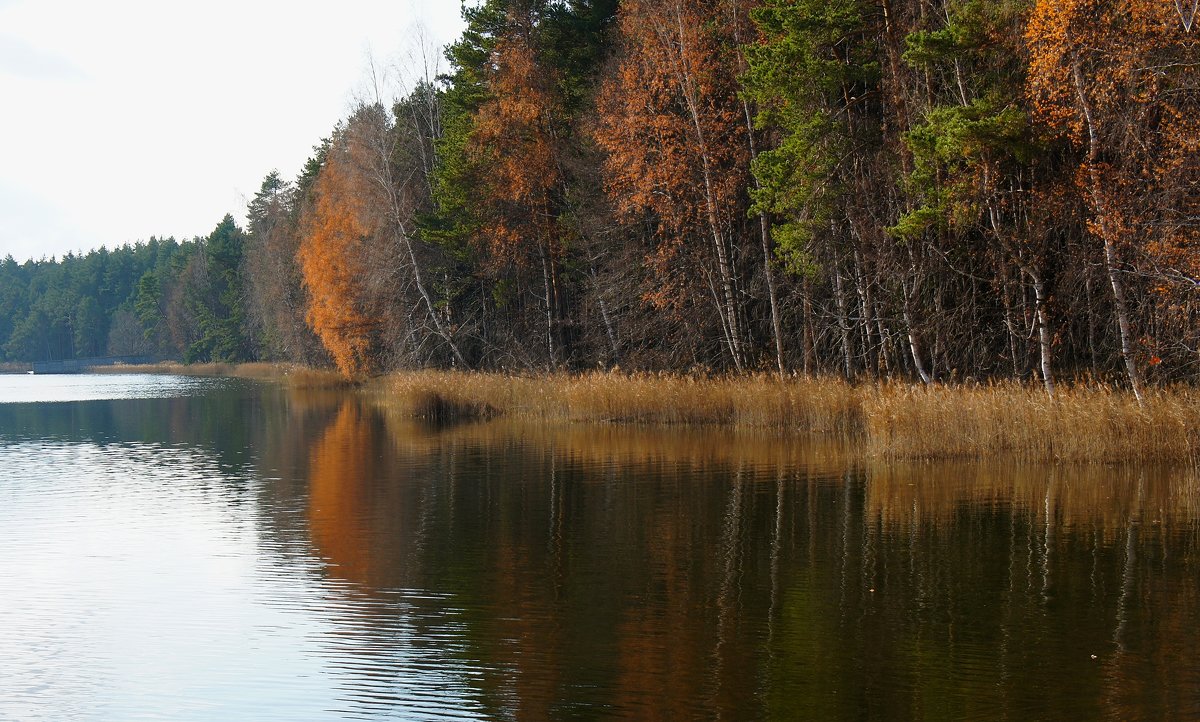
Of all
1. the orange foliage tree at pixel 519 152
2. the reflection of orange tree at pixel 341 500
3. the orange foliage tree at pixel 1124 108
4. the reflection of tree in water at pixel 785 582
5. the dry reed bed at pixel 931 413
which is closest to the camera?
the reflection of tree in water at pixel 785 582

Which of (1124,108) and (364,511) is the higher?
(1124,108)

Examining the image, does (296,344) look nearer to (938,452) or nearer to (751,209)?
(751,209)

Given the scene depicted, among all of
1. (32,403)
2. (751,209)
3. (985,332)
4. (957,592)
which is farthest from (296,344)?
(957,592)

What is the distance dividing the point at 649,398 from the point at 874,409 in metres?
8.63

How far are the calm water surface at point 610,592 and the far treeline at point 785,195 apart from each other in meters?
4.39

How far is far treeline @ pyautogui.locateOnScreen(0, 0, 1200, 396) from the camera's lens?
59.7ft

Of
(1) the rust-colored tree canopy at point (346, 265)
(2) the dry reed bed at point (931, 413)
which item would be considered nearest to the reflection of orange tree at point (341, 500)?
(2) the dry reed bed at point (931, 413)

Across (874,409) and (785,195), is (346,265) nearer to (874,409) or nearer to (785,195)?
(785,195)

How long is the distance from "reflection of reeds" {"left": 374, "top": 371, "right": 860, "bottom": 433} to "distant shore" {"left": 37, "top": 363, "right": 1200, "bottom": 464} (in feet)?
0.10

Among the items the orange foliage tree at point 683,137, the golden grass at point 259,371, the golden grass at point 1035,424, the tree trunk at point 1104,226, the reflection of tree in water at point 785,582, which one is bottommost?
the reflection of tree in water at point 785,582

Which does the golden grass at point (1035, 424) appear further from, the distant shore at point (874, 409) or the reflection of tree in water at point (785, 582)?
the reflection of tree in water at point (785, 582)

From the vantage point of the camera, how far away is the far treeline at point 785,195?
18.2m

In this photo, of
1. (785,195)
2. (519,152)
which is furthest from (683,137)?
(519,152)

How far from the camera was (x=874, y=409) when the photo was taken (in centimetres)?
2062
